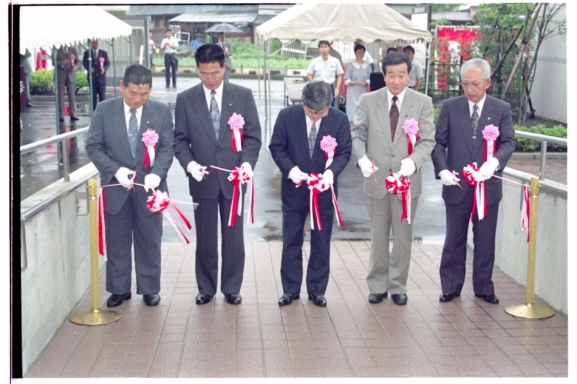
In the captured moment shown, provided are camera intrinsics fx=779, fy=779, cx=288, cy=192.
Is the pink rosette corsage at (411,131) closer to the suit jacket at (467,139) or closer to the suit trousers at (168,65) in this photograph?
the suit jacket at (467,139)

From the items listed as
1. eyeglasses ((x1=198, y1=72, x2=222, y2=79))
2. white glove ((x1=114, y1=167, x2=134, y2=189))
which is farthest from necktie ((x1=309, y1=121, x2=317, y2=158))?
white glove ((x1=114, y1=167, x2=134, y2=189))

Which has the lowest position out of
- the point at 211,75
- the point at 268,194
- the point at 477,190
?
the point at 268,194

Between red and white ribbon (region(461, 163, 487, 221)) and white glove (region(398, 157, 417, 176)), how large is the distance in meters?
0.44

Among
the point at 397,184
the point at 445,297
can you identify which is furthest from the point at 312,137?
the point at 445,297

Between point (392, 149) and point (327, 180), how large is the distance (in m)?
0.61

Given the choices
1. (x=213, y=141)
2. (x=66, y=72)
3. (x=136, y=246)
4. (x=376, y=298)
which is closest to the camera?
(x=213, y=141)

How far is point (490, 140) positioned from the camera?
6066 millimetres

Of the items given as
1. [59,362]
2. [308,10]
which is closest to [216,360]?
[59,362]

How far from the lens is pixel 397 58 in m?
5.95

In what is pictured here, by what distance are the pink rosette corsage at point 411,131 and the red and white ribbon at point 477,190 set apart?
45 cm

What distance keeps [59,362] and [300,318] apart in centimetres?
180

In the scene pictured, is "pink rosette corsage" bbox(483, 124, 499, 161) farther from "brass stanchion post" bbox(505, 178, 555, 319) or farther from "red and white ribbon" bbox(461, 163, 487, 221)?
"brass stanchion post" bbox(505, 178, 555, 319)

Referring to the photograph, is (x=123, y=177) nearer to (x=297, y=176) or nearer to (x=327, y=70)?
(x=297, y=176)

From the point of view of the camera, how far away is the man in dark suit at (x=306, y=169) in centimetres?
600
